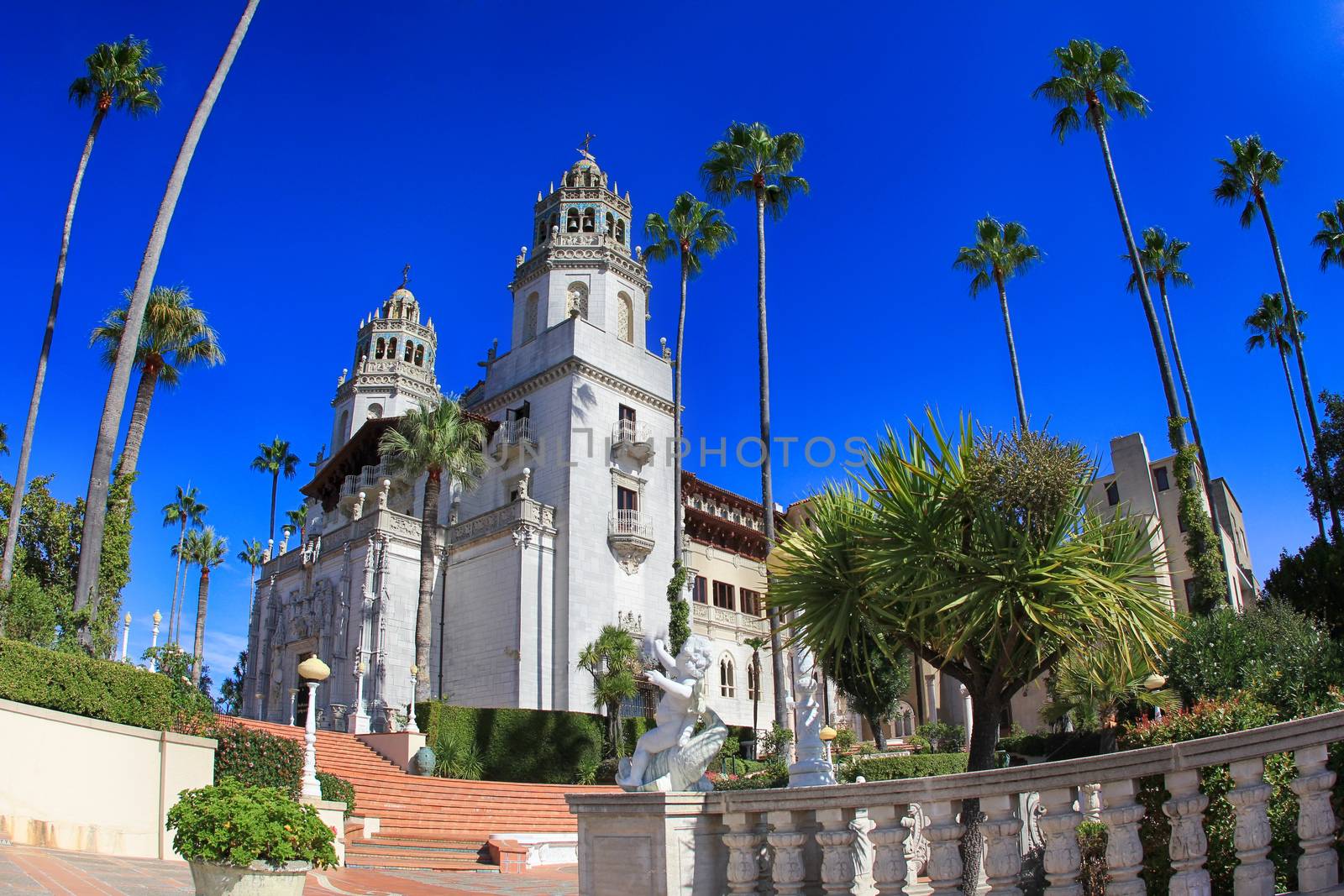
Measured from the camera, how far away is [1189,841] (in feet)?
16.8

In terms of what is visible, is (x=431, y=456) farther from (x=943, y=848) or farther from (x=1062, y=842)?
(x=1062, y=842)

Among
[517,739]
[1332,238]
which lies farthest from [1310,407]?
[517,739]

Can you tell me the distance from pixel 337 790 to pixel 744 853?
1571cm

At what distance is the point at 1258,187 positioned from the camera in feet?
118

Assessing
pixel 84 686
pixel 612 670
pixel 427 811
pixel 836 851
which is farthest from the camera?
pixel 612 670

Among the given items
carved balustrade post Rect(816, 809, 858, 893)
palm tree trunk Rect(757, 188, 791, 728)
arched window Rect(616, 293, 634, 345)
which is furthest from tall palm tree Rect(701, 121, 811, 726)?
carved balustrade post Rect(816, 809, 858, 893)

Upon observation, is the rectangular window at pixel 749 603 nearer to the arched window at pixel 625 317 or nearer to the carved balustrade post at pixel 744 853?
the arched window at pixel 625 317

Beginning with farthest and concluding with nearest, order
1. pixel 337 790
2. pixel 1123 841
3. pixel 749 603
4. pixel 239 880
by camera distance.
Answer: pixel 749 603 < pixel 337 790 < pixel 239 880 < pixel 1123 841

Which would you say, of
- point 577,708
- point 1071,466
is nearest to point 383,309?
point 577,708

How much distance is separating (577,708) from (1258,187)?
107 ft

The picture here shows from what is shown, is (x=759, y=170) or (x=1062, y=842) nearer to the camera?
(x=1062, y=842)

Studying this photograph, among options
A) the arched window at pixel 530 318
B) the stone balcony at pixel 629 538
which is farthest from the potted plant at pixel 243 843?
the arched window at pixel 530 318

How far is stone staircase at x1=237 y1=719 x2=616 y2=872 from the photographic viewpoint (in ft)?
62.4

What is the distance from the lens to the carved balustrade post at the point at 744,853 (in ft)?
22.3
